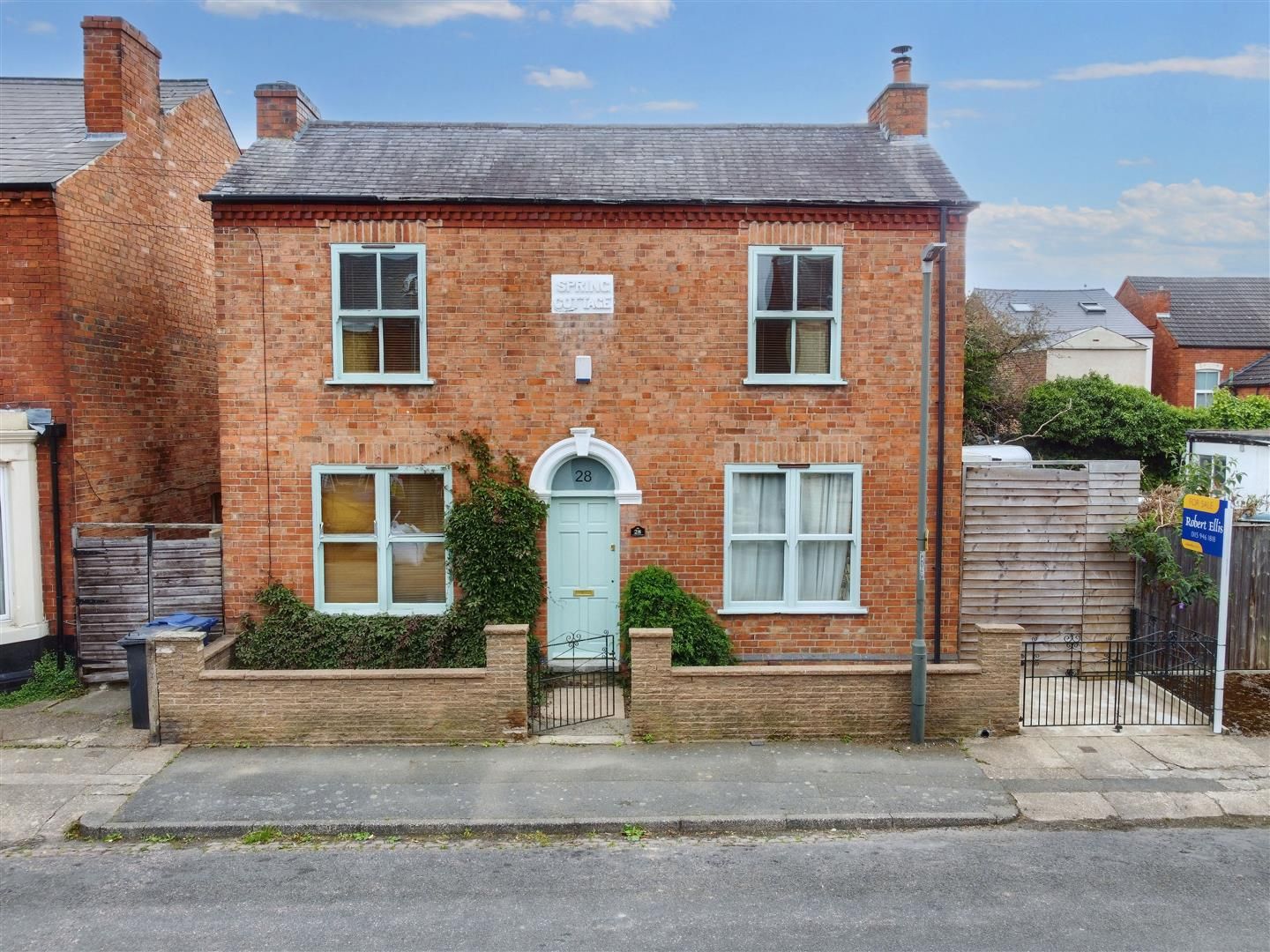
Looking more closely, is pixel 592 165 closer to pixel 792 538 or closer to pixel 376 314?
pixel 376 314

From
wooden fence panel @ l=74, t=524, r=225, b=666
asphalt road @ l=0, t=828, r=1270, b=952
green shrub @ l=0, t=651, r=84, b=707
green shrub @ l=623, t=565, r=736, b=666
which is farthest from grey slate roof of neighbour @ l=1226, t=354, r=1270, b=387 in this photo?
green shrub @ l=0, t=651, r=84, b=707

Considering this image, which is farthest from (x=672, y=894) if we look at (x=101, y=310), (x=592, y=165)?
(x=101, y=310)

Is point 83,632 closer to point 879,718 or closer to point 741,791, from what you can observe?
point 741,791

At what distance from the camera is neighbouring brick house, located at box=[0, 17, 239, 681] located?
36.6 ft

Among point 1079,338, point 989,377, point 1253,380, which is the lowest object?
point 989,377

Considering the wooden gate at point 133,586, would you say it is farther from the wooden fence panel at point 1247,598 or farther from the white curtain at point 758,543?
the wooden fence panel at point 1247,598

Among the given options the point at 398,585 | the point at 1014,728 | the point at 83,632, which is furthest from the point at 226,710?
the point at 1014,728

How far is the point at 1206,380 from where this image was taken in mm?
34906

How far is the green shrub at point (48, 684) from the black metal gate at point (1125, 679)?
11.5 m

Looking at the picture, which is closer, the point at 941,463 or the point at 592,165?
the point at 941,463

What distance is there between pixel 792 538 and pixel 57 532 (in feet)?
30.7

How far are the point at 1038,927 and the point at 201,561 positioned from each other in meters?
10.0

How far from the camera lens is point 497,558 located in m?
11.0

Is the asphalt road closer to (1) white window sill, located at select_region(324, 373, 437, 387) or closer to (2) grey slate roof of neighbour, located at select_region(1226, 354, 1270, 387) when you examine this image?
(1) white window sill, located at select_region(324, 373, 437, 387)
